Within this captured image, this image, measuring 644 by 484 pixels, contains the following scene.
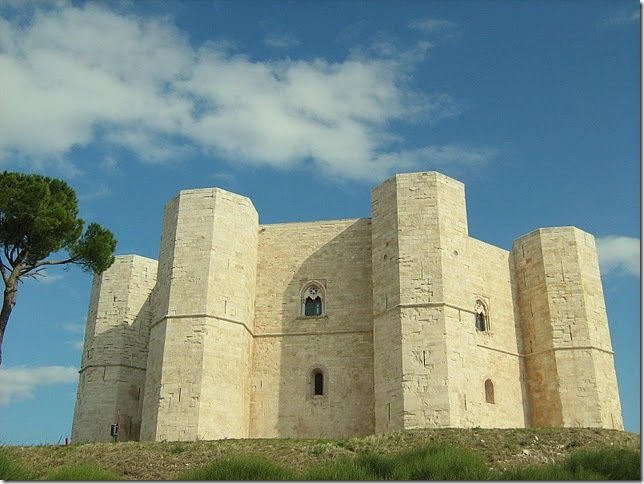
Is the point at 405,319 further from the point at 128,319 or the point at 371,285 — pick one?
the point at 128,319

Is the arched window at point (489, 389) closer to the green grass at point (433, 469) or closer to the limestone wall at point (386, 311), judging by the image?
the limestone wall at point (386, 311)

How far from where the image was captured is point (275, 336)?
2191 cm

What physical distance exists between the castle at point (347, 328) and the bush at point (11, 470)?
6.09 metres

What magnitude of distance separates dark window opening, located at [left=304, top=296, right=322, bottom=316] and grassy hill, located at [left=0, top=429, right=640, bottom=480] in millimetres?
6009

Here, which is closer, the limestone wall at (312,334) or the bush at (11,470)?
the bush at (11,470)

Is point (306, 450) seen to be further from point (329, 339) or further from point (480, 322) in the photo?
point (480, 322)

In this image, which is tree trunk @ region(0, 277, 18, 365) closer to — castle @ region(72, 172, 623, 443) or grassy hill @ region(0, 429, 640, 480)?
grassy hill @ region(0, 429, 640, 480)

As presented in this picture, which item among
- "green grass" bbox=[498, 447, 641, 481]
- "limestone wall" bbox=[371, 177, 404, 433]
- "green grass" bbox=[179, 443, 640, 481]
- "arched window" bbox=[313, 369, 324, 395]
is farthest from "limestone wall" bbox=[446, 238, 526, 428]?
"green grass" bbox=[498, 447, 641, 481]

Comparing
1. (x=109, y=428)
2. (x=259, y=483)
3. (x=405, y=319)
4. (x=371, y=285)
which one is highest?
(x=371, y=285)

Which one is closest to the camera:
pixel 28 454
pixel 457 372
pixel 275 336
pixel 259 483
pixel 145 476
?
pixel 259 483

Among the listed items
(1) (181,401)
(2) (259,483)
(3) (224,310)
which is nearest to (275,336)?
(3) (224,310)

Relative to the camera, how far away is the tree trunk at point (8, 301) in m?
16.5

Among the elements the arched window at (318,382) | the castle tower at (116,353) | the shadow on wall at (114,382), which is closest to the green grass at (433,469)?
the arched window at (318,382)

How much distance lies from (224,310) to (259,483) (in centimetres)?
934
